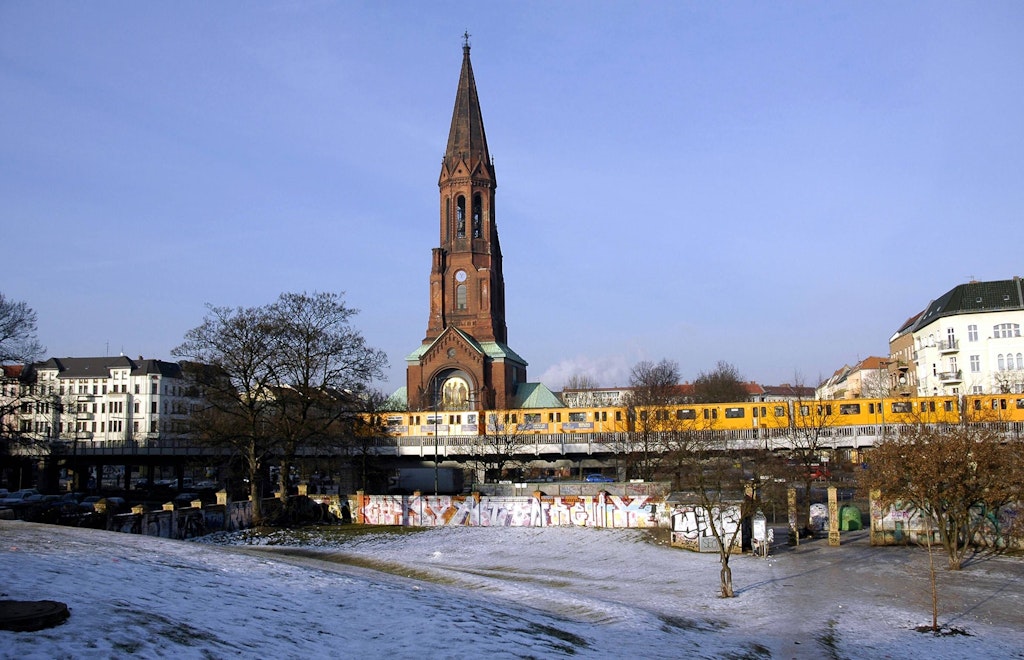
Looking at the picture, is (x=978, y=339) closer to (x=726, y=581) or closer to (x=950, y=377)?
(x=950, y=377)

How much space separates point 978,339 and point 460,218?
56200 mm

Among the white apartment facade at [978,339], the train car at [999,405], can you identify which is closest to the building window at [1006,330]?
the white apartment facade at [978,339]

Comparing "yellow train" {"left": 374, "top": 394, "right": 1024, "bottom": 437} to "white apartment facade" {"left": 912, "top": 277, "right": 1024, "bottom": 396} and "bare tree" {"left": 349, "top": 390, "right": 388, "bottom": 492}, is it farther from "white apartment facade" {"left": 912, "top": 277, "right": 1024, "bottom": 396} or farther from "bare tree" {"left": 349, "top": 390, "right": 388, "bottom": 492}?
"white apartment facade" {"left": 912, "top": 277, "right": 1024, "bottom": 396}

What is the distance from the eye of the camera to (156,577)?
54.9 ft

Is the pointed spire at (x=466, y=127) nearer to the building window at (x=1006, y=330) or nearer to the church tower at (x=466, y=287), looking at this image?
the church tower at (x=466, y=287)

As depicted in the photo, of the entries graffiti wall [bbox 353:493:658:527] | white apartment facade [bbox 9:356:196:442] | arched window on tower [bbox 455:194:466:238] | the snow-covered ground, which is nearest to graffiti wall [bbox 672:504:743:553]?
the snow-covered ground

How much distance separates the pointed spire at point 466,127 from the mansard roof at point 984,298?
52.0 m

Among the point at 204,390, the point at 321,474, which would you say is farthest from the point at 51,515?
the point at 321,474

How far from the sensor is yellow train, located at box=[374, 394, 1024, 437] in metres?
54.9

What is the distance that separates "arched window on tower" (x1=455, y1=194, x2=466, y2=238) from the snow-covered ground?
74.4 metres

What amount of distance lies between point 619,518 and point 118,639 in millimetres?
31645

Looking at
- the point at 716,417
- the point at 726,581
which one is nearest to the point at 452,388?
the point at 716,417

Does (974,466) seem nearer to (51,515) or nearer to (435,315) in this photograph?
(51,515)

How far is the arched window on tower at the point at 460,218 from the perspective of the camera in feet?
341
